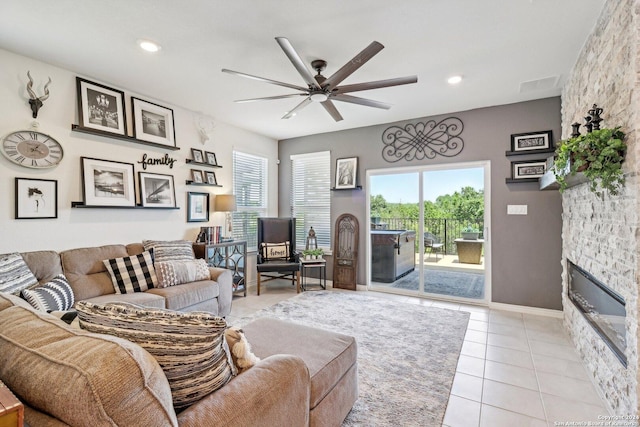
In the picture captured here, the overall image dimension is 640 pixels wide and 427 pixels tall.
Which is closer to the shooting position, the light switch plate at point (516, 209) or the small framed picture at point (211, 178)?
the light switch plate at point (516, 209)

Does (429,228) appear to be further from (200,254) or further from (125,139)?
(125,139)

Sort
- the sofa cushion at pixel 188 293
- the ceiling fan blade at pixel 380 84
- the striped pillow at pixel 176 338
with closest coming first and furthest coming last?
the striped pillow at pixel 176 338
the ceiling fan blade at pixel 380 84
the sofa cushion at pixel 188 293

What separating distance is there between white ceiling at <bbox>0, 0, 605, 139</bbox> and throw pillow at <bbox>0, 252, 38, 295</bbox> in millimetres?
1715

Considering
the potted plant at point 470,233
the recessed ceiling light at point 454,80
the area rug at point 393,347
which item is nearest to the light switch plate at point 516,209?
the potted plant at point 470,233

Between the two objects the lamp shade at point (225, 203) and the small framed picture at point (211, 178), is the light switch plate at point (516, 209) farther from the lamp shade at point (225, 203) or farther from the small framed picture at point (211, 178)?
the small framed picture at point (211, 178)

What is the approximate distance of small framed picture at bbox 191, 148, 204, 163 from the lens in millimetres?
4375

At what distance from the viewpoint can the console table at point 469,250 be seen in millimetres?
4398

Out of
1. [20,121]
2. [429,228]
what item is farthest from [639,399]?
[20,121]

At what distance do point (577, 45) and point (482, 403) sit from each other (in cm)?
306

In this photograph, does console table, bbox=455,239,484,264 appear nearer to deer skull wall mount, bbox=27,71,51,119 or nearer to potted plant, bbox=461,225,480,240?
potted plant, bbox=461,225,480,240

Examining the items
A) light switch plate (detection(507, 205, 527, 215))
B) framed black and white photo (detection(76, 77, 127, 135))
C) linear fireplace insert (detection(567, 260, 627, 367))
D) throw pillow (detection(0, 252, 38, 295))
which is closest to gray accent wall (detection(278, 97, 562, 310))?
light switch plate (detection(507, 205, 527, 215))

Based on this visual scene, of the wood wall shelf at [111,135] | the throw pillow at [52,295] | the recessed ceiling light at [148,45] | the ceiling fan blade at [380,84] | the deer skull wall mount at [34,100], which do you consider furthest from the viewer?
the wood wall shelf at [111,135]

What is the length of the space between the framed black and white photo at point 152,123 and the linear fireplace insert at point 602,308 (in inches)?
184

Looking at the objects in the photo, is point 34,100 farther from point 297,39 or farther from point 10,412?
point 10,412
